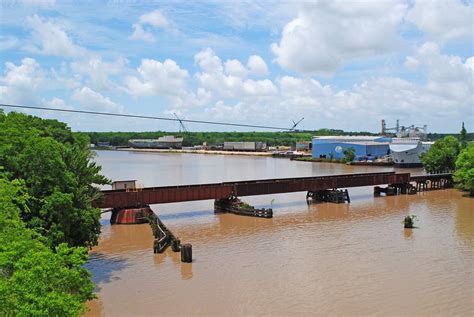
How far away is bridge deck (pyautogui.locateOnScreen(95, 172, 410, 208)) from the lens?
37.3m

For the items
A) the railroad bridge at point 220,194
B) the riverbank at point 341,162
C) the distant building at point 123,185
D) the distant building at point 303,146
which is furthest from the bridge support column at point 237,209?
the distant building at point 303,146

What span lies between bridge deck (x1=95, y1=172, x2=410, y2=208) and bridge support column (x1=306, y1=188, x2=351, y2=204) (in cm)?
62

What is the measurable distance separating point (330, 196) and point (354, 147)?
71466 millimetres

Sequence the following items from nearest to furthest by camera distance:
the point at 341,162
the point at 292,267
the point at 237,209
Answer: the point at 292,267
the point at 237,209
the point at 341,162

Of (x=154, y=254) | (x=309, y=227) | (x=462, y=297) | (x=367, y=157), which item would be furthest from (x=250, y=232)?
(x=367, y=157)

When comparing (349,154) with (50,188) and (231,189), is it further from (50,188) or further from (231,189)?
(50,188)

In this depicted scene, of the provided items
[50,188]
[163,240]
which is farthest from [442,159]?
[50,188]

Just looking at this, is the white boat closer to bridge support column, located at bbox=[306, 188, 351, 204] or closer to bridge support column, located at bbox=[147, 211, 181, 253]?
bridge support column, located at bbox=[306, 188, 351, 204]

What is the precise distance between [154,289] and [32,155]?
8.52 meters

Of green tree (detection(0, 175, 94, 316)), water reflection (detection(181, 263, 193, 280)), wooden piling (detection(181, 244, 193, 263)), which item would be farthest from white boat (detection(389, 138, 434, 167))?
green tree (detection(0, 175, 94, 316))

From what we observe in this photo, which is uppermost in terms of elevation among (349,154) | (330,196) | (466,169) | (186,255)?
(349,154)

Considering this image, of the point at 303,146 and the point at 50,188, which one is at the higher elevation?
the point at 303,146

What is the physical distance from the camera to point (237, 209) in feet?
134

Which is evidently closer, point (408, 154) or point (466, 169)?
point (466, 169)
